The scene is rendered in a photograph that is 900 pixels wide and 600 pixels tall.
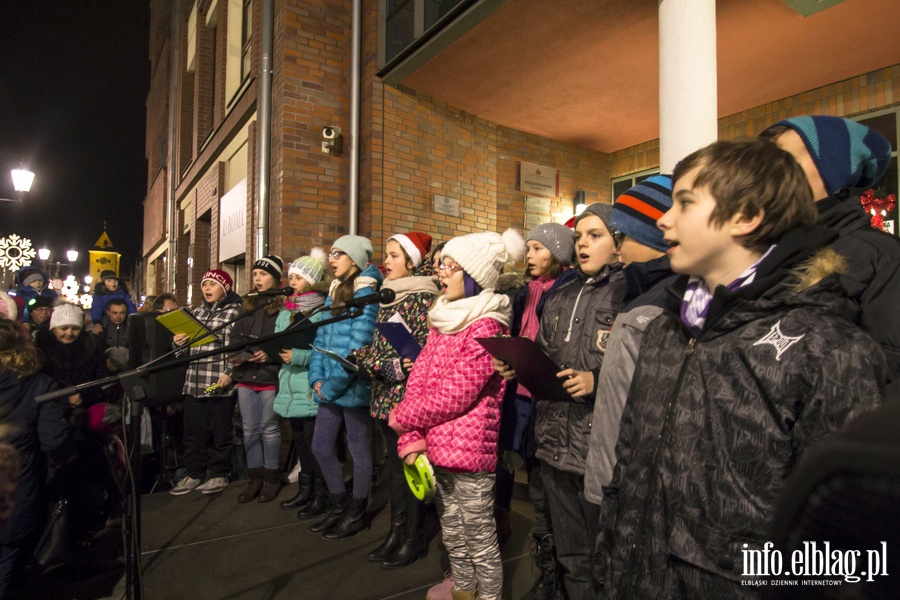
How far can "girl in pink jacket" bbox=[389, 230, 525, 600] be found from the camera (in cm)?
246

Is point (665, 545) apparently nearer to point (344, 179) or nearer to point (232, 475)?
point (232, 475)

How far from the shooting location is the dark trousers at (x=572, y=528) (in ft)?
7.32

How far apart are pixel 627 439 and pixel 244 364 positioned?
12.0 feet

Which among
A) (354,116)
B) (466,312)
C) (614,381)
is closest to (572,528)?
(614,381)

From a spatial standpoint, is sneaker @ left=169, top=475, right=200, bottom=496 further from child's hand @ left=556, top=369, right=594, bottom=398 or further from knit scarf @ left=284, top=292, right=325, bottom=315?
child's hand @ left=556, top=369, right=594, bottom=398

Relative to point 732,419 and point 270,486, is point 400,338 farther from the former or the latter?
point 270,486

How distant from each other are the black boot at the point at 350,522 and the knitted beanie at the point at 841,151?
329 centimetres

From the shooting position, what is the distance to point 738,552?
114 cm

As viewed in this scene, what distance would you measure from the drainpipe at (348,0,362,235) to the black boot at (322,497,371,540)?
3618 mm

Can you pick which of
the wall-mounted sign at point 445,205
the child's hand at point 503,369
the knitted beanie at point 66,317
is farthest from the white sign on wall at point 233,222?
the child's hand at point 503,369

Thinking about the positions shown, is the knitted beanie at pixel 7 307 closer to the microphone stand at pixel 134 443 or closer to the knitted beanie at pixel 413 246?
the microphone stand at pixel 134 443

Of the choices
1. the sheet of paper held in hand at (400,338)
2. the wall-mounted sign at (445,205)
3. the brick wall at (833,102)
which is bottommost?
the sheet of paper held in hand at (400,338)

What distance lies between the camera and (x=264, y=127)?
678 cm

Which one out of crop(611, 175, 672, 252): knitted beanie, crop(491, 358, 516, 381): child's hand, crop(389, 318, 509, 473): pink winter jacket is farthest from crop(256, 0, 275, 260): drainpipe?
crop(611, 175, 672, 252): knitted beanie
